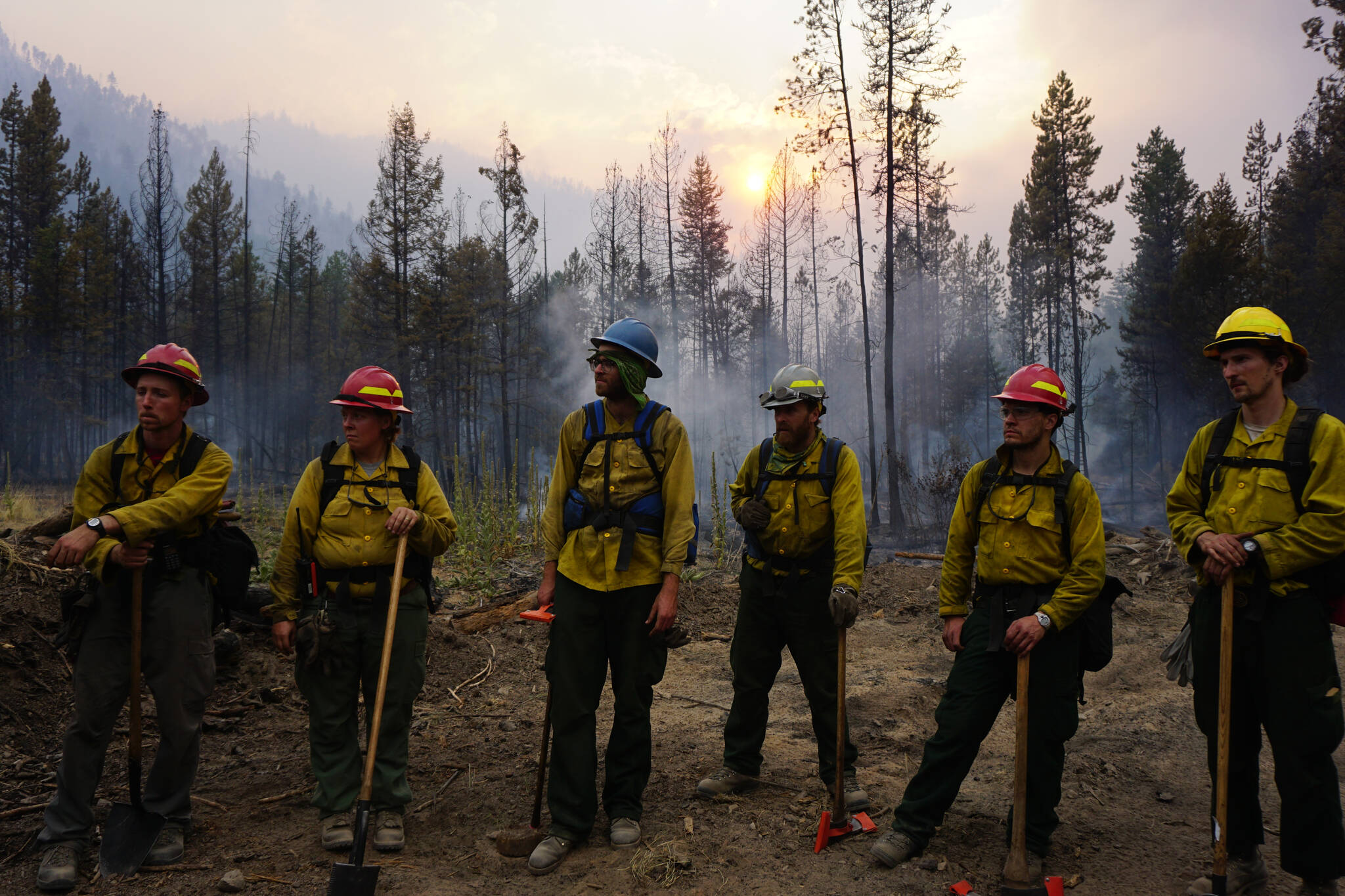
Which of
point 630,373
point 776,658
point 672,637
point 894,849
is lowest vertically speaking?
point 894,849

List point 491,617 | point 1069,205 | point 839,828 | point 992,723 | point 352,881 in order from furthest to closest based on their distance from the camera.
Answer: point 1069,205 → point 491,617 → point 839,828 → point 992,723 → point 352,881

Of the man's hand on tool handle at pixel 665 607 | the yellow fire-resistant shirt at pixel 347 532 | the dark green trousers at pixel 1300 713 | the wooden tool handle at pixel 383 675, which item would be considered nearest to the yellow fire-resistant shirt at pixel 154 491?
the yellow fire-resistant shirt at pixel 347 532

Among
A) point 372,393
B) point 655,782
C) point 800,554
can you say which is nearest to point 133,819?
point 372,393

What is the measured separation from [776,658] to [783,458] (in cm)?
110

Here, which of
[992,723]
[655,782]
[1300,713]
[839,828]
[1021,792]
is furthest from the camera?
[655,782]

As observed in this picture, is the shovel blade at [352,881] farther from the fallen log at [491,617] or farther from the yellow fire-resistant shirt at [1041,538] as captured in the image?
the fallen log at [491,617]

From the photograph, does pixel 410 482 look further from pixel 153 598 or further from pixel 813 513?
pixel 813 513

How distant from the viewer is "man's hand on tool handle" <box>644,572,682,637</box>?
11.5 feet

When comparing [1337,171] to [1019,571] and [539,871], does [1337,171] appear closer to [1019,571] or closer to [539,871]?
[1019,571]

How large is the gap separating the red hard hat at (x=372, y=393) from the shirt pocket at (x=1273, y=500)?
12.3 ft

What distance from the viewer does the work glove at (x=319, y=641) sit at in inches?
138

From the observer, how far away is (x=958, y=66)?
61.5 feet

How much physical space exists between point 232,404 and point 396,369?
16108 millimetres

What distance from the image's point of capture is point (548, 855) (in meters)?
3.39
